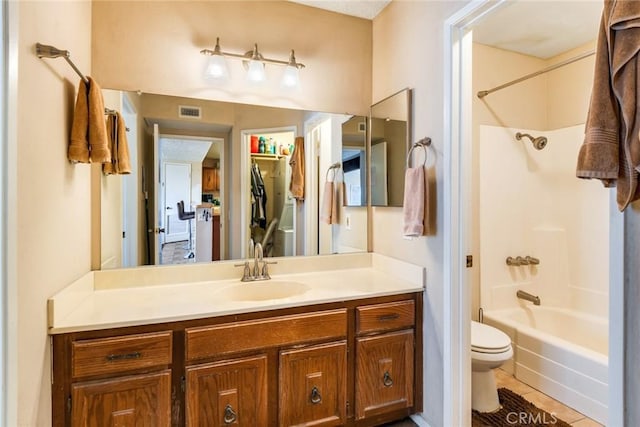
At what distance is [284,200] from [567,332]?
A: 2521mm

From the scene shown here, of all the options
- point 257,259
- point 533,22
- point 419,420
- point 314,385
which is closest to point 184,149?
point 257,259

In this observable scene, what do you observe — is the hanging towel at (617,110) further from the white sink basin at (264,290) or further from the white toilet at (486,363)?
the white sink basin at (264,290)

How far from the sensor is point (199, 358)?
1.43 meters

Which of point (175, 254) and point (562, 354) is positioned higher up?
point (175, 254)

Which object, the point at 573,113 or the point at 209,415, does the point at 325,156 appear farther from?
the point at 573,113

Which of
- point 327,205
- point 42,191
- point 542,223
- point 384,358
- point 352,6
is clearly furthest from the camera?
point 542,223

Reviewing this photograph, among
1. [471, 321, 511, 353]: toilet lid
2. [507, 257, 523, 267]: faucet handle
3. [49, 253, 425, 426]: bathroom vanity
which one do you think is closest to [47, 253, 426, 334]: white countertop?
[49, 253, 425, 426]: bathroom vanity

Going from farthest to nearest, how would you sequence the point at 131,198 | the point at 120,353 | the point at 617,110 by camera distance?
the point at 131,198, the point at 120,353, the point at 617,110

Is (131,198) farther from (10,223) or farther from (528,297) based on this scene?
(528,297)

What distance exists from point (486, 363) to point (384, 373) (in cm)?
63

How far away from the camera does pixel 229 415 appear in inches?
57.9

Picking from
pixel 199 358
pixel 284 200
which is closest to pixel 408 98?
pixel 284 200

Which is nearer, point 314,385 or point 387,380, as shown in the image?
point 314,385

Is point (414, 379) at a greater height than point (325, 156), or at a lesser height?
lesser
